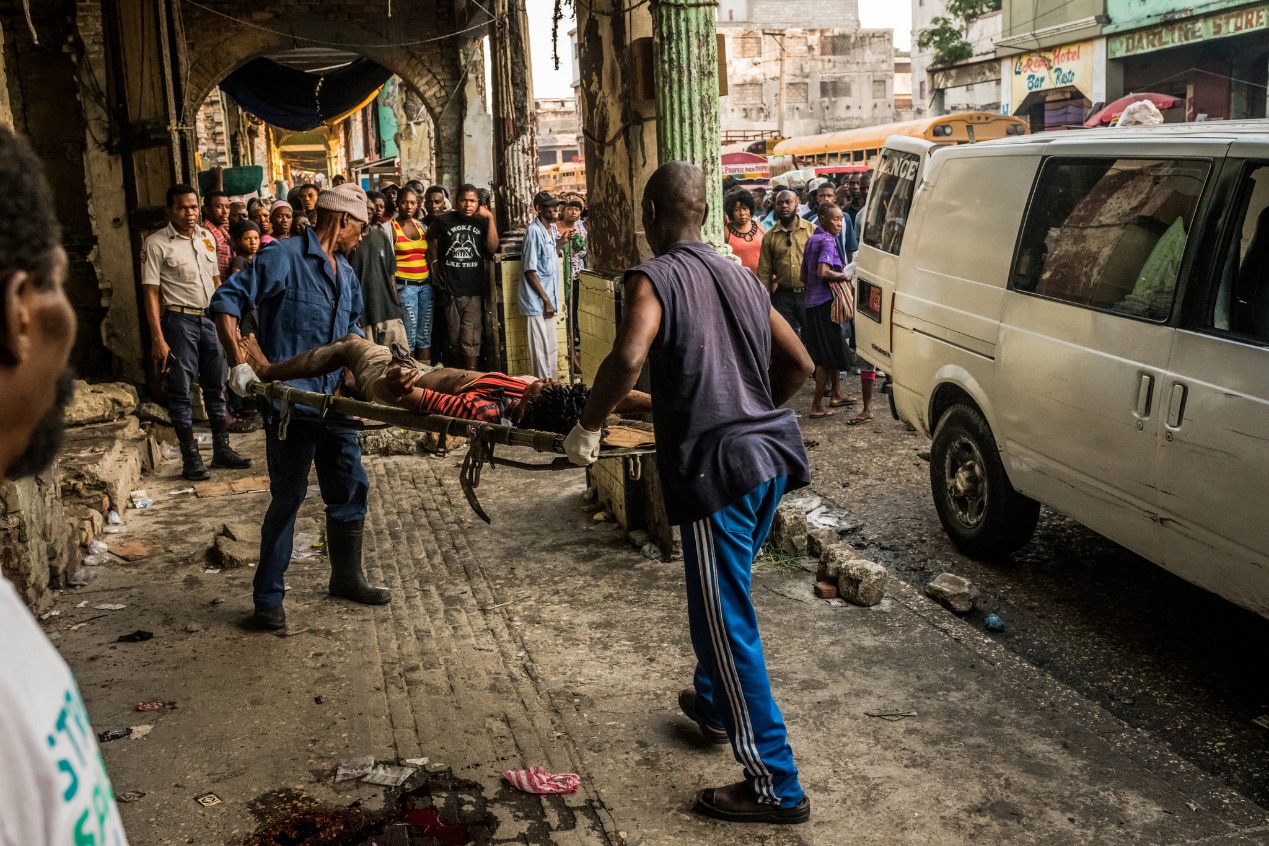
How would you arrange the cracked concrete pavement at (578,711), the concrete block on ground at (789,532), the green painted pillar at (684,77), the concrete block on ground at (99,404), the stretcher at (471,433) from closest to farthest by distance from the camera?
the cracked concrete pavement at (578,711), the stretcher at (471,433), the green painted pillar at (684,77), the concrete block on ground at (789,532), the concrete block on ground at (99,404)

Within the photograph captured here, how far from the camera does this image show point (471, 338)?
10820 mm

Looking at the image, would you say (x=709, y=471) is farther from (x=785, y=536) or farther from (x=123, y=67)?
(x=123, y=67)

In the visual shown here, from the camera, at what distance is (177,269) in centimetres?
793

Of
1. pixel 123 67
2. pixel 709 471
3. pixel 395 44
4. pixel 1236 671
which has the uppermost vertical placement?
pixel 395 44

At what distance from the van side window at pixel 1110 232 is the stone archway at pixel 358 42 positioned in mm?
11052

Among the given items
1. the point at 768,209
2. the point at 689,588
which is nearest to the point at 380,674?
the point at 689,588

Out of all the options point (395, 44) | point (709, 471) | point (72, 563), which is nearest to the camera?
point (709, 471)

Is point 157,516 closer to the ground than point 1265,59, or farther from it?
closer to the ground

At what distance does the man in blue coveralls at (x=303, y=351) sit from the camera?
5.00 metres

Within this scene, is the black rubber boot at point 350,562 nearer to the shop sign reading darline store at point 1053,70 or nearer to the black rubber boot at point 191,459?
the black rubber boot at point 191,459

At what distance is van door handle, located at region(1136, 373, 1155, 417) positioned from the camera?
4324 mm

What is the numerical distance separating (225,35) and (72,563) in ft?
34.0

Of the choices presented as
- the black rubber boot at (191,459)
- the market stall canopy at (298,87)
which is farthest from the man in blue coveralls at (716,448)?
the market stall canopy at (298,87)

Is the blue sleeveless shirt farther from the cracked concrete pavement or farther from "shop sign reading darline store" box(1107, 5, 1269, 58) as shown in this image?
"shop sign reading darline store" box(1107, 5, 1269, 58)
